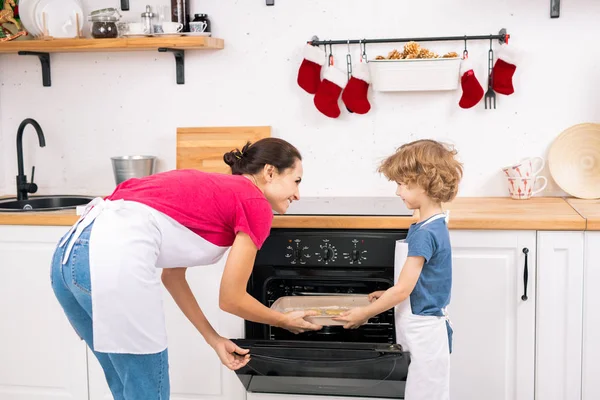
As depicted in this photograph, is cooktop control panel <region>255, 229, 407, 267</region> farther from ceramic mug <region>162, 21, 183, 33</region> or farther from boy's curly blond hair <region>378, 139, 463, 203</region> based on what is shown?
ceramic mug <region>162, 21, 183, 33</region>

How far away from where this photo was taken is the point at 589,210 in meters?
2.47

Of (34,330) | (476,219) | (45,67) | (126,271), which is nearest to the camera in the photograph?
(126,271)

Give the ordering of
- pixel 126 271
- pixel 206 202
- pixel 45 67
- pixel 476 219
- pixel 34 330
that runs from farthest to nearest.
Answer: pixel 45 67 < pixel 34 330 < pixel 476 219 < pixel 206 202 < pixel 126 271

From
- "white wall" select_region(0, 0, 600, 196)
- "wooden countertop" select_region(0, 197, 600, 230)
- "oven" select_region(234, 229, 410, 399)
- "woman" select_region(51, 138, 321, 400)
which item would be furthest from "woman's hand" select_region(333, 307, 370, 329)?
"white wall" select_region(0, 0, 600, 196)

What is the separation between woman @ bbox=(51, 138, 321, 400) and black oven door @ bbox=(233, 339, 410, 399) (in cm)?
15

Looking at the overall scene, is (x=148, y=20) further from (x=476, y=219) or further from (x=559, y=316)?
(x=559, y=316)

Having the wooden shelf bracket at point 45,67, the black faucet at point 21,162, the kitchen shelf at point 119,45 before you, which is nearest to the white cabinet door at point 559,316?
the kitchen shelf at point 119,45

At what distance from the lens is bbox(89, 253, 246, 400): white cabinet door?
8.15 ft

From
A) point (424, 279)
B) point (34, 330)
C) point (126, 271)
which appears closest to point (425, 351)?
point (424, 279)

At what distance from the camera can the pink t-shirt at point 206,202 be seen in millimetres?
1801

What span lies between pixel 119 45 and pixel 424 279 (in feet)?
4.59

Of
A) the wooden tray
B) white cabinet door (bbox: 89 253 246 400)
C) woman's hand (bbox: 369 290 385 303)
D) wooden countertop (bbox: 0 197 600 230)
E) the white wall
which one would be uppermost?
the white wall

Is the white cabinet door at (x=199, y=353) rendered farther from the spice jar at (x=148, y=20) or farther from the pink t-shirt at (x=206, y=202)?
the spice jar at (x=148, y=20)

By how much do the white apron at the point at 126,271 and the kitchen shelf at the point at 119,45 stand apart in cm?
110
